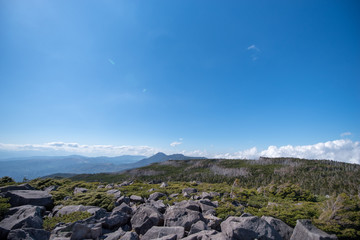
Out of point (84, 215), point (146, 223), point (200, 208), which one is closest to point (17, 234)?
point (84, 215)

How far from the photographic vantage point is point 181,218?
1038 centimetres

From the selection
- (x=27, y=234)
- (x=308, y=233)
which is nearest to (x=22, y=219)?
(x=27, y=234)

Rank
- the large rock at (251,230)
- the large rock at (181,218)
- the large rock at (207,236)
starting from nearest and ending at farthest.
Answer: the large rock at (207,236), the large rock at (251,230), the large rock at (181,218)

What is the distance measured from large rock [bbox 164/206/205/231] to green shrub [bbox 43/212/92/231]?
594cm

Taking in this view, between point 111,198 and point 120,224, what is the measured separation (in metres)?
5.35

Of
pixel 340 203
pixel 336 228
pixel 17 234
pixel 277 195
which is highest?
pixel 340 203

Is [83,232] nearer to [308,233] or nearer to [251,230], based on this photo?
[251,230]

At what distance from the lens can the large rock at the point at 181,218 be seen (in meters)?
9.93

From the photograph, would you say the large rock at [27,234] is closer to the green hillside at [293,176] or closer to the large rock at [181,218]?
the large rock at [181,218]

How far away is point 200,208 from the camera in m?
13.1

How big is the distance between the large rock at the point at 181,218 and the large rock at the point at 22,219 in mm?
8053

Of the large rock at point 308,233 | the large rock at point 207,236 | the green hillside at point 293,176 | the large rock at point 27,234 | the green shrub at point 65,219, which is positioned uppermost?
the large rock at point 308,233

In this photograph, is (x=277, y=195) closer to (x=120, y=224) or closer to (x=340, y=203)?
(x=340, y=203)

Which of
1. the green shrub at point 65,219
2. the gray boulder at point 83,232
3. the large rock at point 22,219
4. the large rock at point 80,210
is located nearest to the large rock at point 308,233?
the gray boulder at point 83,232
